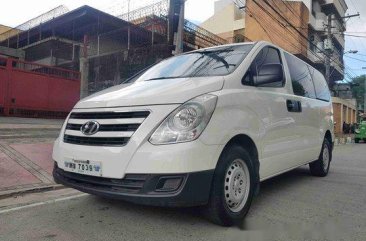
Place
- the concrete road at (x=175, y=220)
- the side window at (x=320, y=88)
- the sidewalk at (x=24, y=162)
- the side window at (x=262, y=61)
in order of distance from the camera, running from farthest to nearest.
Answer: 1. the side window at (x=320, y=88)
2. the sidewalk at (x=24, y=162)
3. the side window at (x=262, y=61)
4. the concrete road at (x=175, y=220)

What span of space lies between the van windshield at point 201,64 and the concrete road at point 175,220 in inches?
59.7

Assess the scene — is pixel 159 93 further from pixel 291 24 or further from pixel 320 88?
pixel 291 24

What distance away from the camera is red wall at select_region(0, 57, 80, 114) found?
558 inches

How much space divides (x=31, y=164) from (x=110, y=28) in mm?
14049

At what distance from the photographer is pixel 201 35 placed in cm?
2042

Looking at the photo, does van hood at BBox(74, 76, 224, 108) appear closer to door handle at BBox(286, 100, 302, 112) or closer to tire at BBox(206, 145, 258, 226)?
tire at BBox(206, 145, 258, 226)

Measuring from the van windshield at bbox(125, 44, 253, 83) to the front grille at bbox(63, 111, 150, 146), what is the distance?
1.03m

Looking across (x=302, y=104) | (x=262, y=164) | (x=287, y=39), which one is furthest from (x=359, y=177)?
(x=287, y=39)

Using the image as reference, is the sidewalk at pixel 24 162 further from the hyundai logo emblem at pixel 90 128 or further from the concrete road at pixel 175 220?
the hyundai logo emblem at pixel 90 128

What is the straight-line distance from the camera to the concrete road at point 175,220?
3438mm

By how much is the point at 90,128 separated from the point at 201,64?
1.58 meters

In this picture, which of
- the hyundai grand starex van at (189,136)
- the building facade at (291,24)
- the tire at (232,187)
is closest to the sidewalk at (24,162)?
the hyundai grand starex van at (189,136)

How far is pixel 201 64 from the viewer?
4.44 meters

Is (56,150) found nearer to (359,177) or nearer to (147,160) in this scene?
(147,160)
